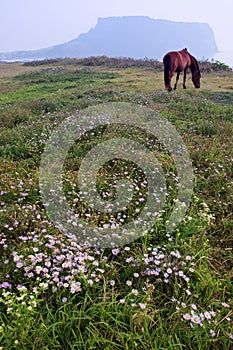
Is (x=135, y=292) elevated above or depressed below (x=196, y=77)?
below

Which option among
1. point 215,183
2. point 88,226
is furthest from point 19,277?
point 215,183

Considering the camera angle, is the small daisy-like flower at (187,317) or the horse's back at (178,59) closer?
the small daisy-like flower at (187,317)

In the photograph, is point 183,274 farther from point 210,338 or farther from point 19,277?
point 19,277

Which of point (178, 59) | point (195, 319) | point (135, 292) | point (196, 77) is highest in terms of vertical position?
point (178, 59)

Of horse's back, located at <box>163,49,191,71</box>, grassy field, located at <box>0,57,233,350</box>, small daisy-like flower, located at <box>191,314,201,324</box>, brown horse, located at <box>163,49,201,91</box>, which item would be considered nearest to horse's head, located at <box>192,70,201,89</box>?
brown horse, located at <box>163,49,201,91</box>

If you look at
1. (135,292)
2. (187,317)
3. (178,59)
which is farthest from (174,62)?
(187,317)

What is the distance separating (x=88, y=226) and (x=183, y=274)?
1.32 meters

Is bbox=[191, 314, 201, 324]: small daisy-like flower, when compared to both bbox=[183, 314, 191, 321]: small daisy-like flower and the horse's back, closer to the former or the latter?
bbox=[183, 314, 191, 321]: small daisy-like flower

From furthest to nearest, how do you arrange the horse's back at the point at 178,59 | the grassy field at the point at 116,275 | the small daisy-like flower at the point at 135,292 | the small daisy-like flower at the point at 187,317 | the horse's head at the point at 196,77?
the horse's head at the point at 196,77
the horse's back at the point at 178,59
the small daisy-like flower at the point at 135,292
the small daisy-like flower at the point at 187,317
the grassy field at the point at 116,275

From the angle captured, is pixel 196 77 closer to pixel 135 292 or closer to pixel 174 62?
pixel 174 62

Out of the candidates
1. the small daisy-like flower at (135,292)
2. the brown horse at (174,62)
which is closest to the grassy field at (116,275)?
the small daisy-like flower at (135,292)

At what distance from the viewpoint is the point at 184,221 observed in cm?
415

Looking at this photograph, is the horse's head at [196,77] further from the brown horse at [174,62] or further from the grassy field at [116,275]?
the grassy field at [116,275]

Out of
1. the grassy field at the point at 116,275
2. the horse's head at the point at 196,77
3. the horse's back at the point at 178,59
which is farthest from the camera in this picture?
the horse's head at the point at 196,77
